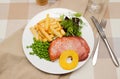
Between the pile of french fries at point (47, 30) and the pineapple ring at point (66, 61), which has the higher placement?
the pile of french fries at point (47, 30)

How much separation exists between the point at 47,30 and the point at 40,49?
77mm

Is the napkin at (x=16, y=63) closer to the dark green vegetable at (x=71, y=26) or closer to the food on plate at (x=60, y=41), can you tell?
the food on plate at (x=60, y=41)

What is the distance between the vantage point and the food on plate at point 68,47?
2.77ft

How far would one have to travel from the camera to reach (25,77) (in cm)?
85

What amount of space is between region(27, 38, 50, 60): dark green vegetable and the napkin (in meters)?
0.05

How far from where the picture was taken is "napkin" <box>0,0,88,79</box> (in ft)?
2.78

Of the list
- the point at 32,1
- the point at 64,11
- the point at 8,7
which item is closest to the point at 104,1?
the point at 64,11

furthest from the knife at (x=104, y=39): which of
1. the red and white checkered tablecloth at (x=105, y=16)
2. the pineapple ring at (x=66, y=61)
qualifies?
the pineapple ring at (x=66, y=61)

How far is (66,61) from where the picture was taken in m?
0.85

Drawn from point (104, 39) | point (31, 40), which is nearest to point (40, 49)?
point (31, 40)

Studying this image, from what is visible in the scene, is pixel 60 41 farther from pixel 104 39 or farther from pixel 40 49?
pixel 104 39

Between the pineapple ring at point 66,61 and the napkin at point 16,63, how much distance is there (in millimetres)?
41

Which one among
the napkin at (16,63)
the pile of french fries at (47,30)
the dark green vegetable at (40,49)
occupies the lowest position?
the napkin at (16,63)

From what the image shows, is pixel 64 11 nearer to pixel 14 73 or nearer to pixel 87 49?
pixel 87 49
